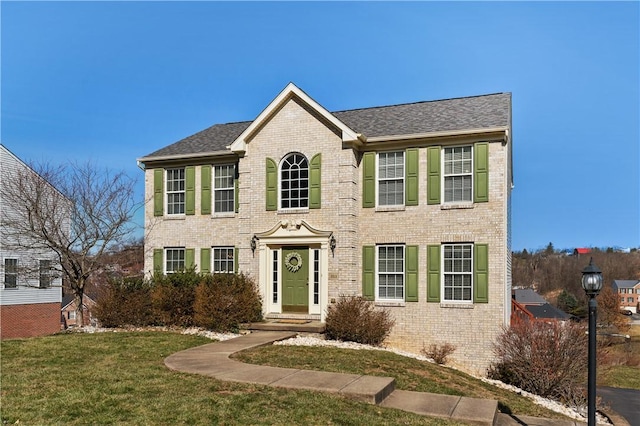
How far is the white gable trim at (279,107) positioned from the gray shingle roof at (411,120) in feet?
3.53

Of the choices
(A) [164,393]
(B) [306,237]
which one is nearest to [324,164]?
(B) [306,237]

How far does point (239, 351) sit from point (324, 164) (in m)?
7.07

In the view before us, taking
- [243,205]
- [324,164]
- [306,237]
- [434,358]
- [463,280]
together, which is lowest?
[434,358]

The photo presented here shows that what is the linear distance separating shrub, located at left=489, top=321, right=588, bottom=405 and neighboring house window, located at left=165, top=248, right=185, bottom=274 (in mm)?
11590

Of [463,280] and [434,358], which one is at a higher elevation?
[463,280]

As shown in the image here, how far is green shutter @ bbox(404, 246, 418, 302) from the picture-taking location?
15.1 metres

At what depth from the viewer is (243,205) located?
55.5ft

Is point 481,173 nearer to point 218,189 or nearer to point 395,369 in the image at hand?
point 395,369

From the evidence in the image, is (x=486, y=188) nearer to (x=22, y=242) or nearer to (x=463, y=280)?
(x=463, y=280)

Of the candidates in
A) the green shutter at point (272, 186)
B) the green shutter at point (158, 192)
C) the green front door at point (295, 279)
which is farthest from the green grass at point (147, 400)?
the green shutter at point (158, 192)

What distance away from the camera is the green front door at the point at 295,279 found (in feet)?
52.6

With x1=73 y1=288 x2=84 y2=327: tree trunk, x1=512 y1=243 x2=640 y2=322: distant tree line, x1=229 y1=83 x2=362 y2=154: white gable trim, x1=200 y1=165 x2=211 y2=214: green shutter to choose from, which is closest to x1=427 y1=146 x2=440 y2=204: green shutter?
x1=229 y1=83 x2=362 y2=154: white gable trim

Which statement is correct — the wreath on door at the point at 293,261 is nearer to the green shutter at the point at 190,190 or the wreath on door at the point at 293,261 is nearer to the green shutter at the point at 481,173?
the green shutter at the point at 190,190

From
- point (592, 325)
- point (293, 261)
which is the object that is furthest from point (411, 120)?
point (592, 325)
